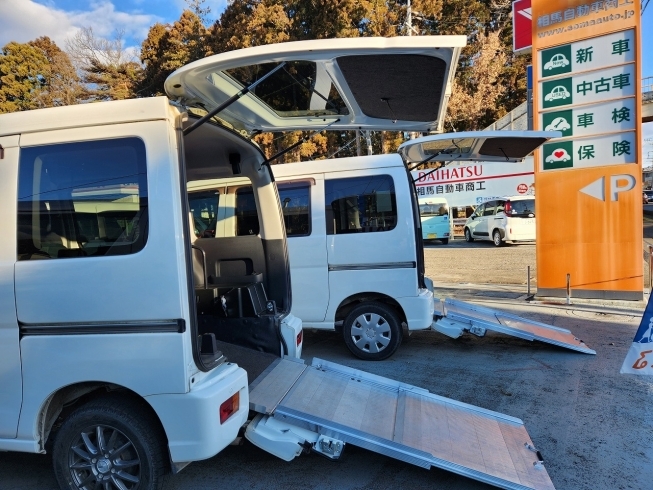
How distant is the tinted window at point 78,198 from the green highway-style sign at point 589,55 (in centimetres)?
878

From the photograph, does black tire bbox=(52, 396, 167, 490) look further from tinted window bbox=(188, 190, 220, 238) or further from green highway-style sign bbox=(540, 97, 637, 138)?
green highway-style sign bbox=(540, 97, 637, 138)

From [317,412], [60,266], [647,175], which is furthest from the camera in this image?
[647,175]

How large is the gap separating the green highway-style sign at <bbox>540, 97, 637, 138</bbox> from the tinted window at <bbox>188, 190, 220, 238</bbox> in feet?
22.5

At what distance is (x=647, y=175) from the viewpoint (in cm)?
7994

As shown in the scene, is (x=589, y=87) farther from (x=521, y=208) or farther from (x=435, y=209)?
(x=435, y=209)

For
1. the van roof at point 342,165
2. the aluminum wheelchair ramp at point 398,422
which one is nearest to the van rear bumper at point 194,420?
the aluminum wheelchair ramp at point 398,422

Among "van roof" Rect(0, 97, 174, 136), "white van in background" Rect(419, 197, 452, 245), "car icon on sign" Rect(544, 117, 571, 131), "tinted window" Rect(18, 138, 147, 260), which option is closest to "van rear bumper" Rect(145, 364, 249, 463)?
"tinted window" Rect(18, 138, 147, 260)

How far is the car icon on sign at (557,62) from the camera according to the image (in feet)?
28.9

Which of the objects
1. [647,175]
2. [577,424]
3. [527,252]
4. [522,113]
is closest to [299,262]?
[577,424]

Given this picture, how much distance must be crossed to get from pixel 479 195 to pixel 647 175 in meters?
74.3

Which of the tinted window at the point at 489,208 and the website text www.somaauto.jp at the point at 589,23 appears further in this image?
the tinted window at the point at 489,208

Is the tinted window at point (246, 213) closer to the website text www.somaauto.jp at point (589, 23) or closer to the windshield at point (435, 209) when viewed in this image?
the website text www.somaauto.jp at point (589, 23)

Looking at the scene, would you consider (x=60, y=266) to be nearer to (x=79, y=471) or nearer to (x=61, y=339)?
(x=61, y=339)

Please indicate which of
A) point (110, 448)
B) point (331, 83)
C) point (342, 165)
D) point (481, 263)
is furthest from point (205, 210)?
point (481, 263)
